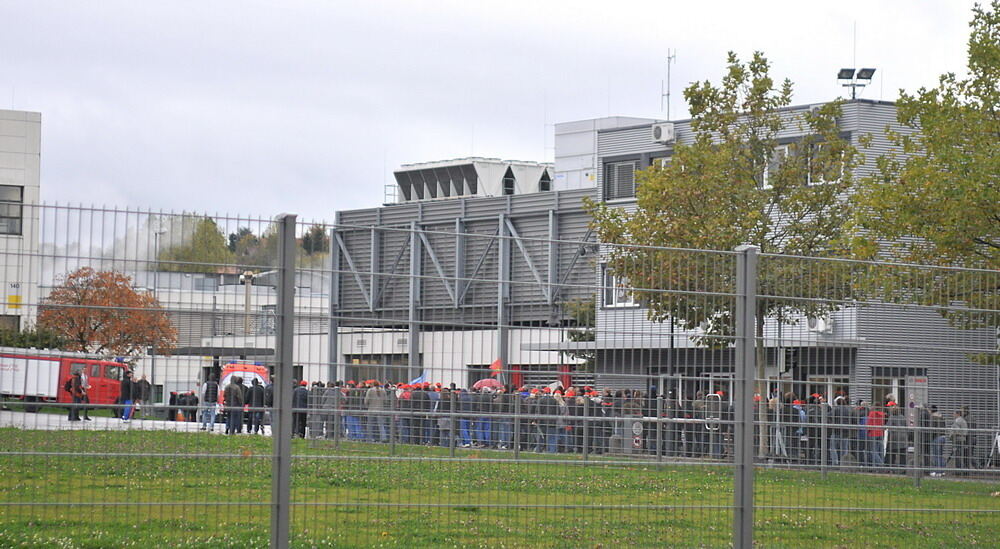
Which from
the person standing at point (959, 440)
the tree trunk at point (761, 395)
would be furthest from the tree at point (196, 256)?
the person standing at point (959, 440)

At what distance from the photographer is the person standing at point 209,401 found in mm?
7848

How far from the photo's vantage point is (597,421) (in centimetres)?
921

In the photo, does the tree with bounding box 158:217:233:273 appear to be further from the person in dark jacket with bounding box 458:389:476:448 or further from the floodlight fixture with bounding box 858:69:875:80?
the floodlight fixture with bounding box 858:69:875:80

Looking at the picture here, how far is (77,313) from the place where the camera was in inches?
300

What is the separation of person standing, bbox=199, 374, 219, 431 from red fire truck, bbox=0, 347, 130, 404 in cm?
49

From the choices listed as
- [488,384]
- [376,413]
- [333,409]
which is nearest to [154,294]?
[333,409]

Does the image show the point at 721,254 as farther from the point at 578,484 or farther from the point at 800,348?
the point at 578,484

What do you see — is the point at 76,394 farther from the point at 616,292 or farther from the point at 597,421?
the point at 616,292

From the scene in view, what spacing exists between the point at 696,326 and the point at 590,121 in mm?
59444

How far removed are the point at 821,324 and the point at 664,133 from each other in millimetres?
36318

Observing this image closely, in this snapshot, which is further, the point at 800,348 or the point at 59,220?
the point at 800,348

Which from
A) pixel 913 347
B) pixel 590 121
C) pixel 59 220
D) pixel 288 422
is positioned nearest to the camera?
pixel 59 220

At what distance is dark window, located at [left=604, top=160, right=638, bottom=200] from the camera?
4850 cm

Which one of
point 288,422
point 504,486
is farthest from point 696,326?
point 288,422
